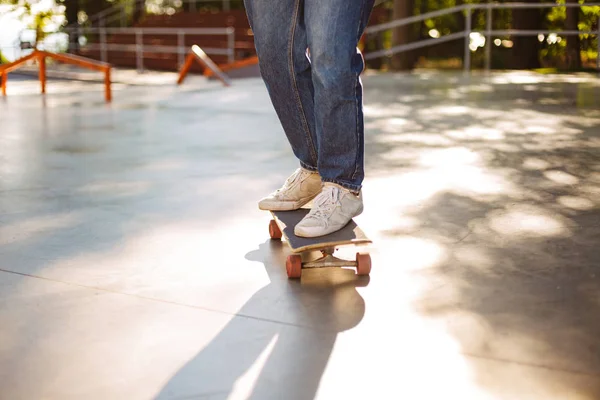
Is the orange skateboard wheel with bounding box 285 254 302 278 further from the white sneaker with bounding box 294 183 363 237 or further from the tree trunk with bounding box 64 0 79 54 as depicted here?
the tree trunk with bounding box 64 0 79 54

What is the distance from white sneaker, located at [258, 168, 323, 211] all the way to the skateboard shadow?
40 cm

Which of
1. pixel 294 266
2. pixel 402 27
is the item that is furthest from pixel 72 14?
pixel 294 266

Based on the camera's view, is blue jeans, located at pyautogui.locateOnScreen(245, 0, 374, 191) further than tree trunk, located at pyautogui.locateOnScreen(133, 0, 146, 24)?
No

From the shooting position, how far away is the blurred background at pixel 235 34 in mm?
14992

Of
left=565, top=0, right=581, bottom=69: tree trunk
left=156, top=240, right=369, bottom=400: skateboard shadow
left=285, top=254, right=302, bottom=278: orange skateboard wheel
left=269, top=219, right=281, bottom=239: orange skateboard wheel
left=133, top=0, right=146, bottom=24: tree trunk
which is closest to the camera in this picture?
left=156, top=240, right=369, bottom=400: skateboard shadow

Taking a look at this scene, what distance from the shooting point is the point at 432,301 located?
222 centimetres

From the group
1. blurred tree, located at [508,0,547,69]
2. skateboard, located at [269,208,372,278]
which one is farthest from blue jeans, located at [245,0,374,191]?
blurred tree, located at [508,0,547,69]

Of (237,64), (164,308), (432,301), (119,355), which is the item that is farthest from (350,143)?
(237,64)

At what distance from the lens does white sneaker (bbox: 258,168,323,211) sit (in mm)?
2879

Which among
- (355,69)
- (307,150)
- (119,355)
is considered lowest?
(119,355)

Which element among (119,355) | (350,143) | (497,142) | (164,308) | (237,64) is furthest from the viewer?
(237,64)

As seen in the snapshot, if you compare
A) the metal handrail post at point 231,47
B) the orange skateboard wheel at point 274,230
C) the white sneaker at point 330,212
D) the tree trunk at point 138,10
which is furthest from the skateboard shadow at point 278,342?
the tree trunk at point 138,10

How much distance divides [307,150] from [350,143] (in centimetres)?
26

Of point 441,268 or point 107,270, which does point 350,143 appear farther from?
point 107,270
